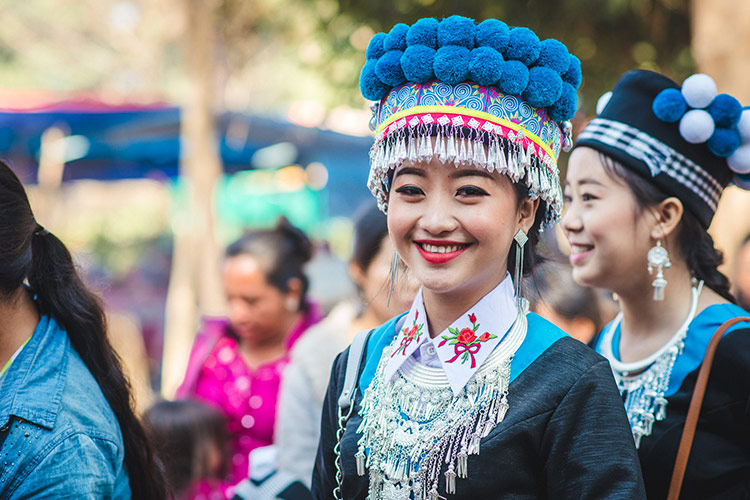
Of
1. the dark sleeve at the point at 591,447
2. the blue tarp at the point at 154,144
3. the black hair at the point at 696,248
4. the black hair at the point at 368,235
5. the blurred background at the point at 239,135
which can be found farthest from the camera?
the blue tarp at the point at 154,144

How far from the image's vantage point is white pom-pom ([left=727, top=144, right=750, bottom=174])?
2.36 metres

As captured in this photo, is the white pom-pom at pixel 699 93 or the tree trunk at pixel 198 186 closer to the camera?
A: the white pom-pom at pixel 699 93

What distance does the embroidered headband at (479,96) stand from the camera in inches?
67.5

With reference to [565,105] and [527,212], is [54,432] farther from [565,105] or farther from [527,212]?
[565,105]

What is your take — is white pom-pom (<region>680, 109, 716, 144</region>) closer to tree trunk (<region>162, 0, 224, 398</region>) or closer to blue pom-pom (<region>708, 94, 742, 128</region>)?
blue pom-pom (<region>708, 94, 742, 128</region>)

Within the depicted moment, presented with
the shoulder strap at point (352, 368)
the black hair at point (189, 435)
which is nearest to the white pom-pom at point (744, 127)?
the shoulder strap at point (352, 368)

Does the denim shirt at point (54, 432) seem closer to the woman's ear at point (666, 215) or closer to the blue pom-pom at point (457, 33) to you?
the blue pom-pom at point (457, 33)

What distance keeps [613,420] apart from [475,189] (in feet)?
1.97

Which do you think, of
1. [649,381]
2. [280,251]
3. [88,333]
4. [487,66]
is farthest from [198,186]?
[487,66]

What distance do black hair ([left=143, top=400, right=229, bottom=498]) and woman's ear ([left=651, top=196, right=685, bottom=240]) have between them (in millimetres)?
2223

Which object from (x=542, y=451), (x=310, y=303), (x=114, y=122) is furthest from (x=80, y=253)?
(x=114, y=122)

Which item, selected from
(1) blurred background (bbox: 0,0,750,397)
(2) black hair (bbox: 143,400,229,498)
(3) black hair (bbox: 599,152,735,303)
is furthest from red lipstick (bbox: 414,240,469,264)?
(2) black hair (bbox: 143,400,229,498)

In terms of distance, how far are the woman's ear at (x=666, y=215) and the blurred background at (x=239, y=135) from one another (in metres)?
1.81

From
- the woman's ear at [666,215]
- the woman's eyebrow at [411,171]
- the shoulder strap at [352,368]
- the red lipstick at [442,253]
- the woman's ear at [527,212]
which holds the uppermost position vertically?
Result: the woman's ear at [666,215]
